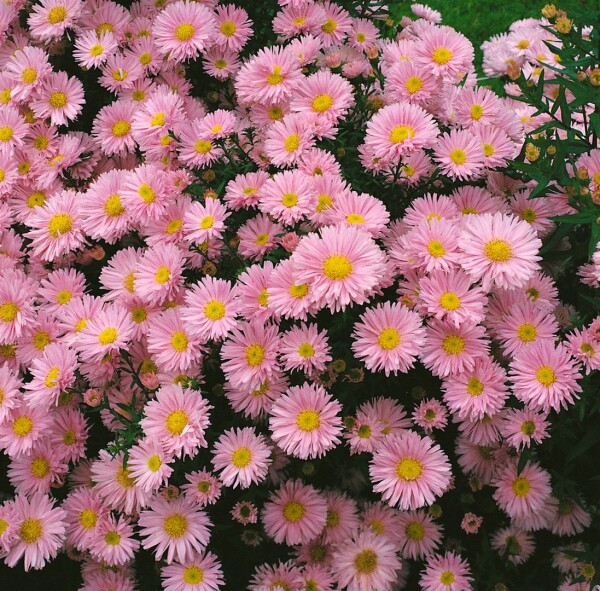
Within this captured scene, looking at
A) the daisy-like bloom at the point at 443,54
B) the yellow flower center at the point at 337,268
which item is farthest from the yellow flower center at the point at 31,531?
the daisy-like bloom at the point at 443,54

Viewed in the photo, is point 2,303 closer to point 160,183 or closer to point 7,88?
point 160,183

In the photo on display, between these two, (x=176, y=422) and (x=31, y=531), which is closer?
(x=176, y=422)

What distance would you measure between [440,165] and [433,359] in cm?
64

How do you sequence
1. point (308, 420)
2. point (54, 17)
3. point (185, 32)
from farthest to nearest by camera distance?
1. point (54, 17)
2. point (185, 32)
3. point (308, 420)

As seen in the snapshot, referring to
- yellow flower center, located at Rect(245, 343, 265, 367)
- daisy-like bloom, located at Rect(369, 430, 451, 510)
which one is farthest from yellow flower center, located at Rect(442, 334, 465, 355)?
yellow flower center, located at Rect(245, 343, 265, 367)

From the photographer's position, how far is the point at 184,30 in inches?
94.0

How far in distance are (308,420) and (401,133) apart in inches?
34.6

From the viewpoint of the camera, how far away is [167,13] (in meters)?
2.41

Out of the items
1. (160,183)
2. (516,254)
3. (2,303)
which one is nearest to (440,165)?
(516,254)

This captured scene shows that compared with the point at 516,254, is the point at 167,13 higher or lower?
higher

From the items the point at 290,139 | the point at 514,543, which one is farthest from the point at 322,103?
the point at 514,543

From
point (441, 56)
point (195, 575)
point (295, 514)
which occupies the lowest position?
point (195, 575)

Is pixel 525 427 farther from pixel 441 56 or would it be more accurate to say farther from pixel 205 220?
pixel 441 56

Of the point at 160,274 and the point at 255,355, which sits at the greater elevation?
the point at 160,274
